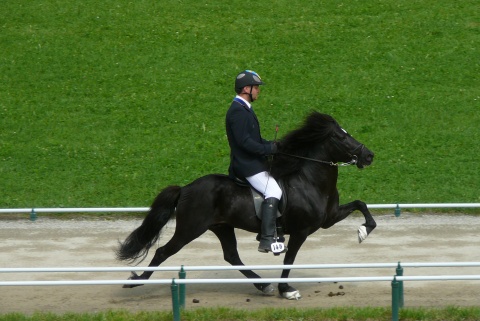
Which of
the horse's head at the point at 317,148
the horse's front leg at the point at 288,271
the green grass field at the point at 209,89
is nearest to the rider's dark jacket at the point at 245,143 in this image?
the horse's head at the point at 317,148

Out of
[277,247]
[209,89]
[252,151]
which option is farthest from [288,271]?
[209,89]

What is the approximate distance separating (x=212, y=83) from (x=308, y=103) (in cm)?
221

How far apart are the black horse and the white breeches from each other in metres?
0.17

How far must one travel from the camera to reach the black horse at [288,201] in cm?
963

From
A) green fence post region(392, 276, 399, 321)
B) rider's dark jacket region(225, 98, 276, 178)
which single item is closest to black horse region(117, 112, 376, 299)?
rider's dark jacket region(225, 98, 276, 178)

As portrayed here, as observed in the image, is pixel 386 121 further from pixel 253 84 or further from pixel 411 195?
pixel 253 84

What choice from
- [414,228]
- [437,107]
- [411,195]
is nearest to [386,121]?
[437,107]

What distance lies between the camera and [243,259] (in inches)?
446

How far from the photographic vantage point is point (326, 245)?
1192 centimetres

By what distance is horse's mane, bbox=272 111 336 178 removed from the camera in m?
9.84

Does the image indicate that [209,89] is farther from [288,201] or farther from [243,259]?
[288,201]

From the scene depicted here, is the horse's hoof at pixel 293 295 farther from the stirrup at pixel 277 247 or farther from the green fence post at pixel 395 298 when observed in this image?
the green fence post at pixel 395 298

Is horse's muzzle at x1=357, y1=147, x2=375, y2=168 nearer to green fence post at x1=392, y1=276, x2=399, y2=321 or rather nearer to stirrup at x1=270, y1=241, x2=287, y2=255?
stirrup at x1=270, y1=241, x2=287, y2=255

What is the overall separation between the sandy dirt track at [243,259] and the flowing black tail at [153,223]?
21.1 inches
